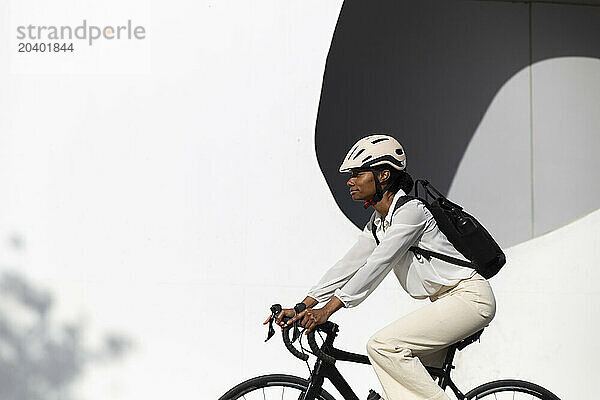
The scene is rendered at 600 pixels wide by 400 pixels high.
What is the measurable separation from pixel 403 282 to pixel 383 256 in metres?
0.40

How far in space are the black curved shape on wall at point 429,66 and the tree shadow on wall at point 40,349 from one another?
8.39 feet

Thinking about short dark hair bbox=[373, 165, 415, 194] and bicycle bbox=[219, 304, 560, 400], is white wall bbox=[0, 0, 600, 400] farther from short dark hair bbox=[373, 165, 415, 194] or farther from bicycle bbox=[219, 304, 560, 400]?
short dark hair bbox=[373, 165, 415, 194]

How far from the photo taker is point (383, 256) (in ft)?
13.5

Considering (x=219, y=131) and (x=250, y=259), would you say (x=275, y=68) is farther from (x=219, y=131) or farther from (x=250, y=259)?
(x=250, y=259)

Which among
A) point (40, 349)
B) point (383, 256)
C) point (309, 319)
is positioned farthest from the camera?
point (40, 349)

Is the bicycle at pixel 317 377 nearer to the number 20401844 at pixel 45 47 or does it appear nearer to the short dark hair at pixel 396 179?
the short dark hair at pixel 396 179

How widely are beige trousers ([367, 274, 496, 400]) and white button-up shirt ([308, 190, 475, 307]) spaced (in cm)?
10

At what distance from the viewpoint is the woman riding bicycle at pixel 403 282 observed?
4121 millimetres

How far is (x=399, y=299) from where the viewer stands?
6164 mm

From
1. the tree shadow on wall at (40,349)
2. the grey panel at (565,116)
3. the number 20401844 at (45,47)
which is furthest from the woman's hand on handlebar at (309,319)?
the grey panel at (565,116)

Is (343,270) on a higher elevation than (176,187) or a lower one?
lower

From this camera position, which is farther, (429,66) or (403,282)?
(429,66)

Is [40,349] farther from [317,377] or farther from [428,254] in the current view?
[428,254]

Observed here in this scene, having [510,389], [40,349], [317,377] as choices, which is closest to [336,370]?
[317,377]
